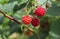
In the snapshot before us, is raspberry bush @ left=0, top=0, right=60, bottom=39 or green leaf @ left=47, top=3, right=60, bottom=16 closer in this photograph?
raspberry bush @ left=0, top=0, right=60, bottom=39

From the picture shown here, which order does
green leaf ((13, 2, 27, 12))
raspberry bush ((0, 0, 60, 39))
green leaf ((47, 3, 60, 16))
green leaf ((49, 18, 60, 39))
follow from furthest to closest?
green leaf ((49, 18, 60, 39)) → green leaf ((47, 3, 60, 16)) → green leaf ((13, 2, 27, 12)) → raspberry bush ((0, 0, 60, 39))

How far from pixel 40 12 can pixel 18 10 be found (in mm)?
318

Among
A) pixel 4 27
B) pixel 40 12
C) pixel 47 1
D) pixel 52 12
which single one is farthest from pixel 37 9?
pixel 4 27

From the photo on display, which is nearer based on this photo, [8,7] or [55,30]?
[8,7]

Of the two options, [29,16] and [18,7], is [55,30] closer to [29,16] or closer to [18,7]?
[18,7]

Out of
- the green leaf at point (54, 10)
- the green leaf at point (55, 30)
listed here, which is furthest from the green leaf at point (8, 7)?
the green leaf at point (55, 30)

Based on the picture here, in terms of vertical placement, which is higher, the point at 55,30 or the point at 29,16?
the point at 29,16

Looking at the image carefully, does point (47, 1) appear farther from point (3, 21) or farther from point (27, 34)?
point (27, 34)

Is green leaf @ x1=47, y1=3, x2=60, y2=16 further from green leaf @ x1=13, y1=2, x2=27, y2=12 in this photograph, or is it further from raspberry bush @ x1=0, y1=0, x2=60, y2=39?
green leaf @ x1=13, y1=2, x2=27, y2=12

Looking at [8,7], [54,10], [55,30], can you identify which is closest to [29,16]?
[8,7]

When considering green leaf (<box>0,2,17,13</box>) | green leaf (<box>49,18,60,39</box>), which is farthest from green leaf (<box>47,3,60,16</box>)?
green leaf (<box>0,2,17,13</box>)

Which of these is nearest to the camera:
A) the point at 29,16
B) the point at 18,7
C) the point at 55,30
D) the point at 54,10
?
the point at 29,16

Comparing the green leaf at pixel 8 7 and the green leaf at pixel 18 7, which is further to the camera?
the green leaf at pixel 18 7

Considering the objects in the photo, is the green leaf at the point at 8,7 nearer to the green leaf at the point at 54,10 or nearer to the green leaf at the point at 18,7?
the green leaf at the point at 18,7
